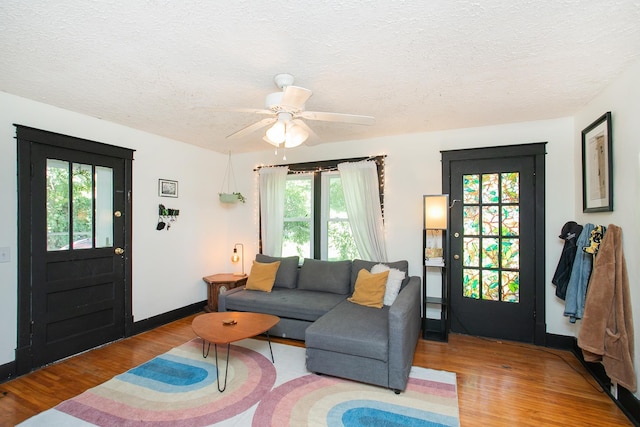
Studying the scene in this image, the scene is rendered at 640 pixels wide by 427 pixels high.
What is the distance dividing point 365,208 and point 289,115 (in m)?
2.08

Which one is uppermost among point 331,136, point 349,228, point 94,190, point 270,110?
point 331,136

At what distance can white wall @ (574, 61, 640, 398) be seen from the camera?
2.17 meters

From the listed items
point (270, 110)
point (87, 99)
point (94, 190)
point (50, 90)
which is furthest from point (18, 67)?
point (270, 110)

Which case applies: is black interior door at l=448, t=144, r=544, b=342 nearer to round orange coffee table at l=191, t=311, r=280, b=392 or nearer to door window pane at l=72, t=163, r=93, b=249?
round orange coffee table at l=191, t=311, r=280, b=392

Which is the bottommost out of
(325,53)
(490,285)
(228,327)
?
(228,327)

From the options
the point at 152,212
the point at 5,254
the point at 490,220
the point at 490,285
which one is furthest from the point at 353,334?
the point at 5,254

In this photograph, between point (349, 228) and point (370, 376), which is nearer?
point (370, 376)

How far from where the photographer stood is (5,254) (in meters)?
2.70

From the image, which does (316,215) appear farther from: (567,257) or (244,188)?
(567,257)

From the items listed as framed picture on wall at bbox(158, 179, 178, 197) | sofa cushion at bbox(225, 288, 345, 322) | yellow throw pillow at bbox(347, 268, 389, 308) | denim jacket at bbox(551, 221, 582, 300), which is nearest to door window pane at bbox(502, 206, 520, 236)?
denim jacket at bbox(551, 221, 582, 300)

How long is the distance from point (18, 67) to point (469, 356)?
4548 mm

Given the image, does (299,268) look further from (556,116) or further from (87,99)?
(556,116)

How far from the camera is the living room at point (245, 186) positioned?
247cm

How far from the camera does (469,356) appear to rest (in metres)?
3.14
